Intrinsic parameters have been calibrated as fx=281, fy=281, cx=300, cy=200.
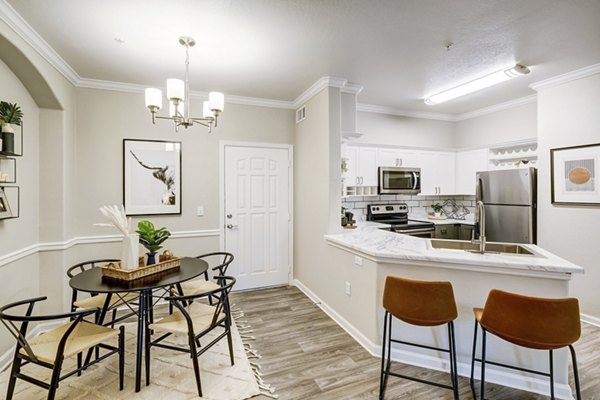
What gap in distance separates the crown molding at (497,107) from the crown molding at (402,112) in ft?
0.52

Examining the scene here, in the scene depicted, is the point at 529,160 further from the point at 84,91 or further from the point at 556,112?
the point at 84,91

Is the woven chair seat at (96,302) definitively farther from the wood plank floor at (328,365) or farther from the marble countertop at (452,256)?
the marble countertop at (452,256)

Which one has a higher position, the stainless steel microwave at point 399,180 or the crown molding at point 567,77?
the crown molding at point 567,77

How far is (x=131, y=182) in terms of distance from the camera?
136 inches

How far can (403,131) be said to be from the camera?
4.62 m

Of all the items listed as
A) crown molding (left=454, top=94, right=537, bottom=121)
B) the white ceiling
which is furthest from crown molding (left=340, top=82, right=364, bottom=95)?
crown molding (left=454, top=94, right=537, bottom=121)

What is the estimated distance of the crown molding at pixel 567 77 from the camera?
9.79 feet

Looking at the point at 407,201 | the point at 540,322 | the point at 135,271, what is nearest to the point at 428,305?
the point at 540,322

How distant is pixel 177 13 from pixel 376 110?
317 cm

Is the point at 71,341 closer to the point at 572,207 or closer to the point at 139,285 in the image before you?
the point at 139,285

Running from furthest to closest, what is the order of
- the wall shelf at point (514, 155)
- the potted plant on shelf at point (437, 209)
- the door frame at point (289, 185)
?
1. the potted plant on shelf at point (437, 209)
2. the wall shelf at point (514, 155)
3. the door frame at point (289, 185)

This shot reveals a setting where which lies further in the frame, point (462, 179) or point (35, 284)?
point (462, 179)

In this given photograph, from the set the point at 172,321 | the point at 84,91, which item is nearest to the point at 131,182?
the point at 84,91

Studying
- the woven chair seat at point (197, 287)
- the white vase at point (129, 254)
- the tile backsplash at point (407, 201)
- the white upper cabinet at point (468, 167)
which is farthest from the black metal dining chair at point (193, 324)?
the white upper cabinet at point (468, 167)
